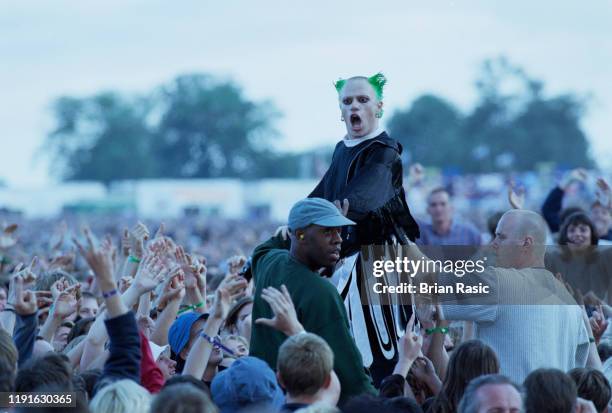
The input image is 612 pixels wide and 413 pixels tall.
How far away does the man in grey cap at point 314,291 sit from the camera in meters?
6.02

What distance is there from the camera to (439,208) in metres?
13.0

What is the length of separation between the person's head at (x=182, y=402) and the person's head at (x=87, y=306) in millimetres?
4031

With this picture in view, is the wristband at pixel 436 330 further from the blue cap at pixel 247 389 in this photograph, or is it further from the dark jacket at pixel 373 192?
the blue cap at pixel 247 389

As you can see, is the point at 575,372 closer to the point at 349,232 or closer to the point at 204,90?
the point at 349,232

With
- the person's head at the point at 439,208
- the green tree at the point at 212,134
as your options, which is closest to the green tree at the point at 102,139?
the green tree at the point at 212,134

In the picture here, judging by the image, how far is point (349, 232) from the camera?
7691 mm

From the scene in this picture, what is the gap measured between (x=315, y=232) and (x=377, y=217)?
1.30m

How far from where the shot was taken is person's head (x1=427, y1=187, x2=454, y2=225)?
1302 cm

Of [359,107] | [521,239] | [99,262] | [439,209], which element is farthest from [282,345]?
[439,209]

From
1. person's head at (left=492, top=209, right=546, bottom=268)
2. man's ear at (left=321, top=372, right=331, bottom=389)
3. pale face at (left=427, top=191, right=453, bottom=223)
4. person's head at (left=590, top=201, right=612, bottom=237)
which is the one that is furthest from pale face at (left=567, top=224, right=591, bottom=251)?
man's ear at (left=321, top=372, right=331, bottom=389)

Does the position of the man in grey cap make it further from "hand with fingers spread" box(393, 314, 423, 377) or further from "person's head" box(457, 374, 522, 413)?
"person's head" box(457, 374, 522, 413)

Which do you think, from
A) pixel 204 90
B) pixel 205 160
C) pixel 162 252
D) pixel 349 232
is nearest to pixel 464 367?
pixel 349 232

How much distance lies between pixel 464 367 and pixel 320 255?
956 millimetres

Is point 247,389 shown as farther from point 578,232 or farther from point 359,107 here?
point 578,232
